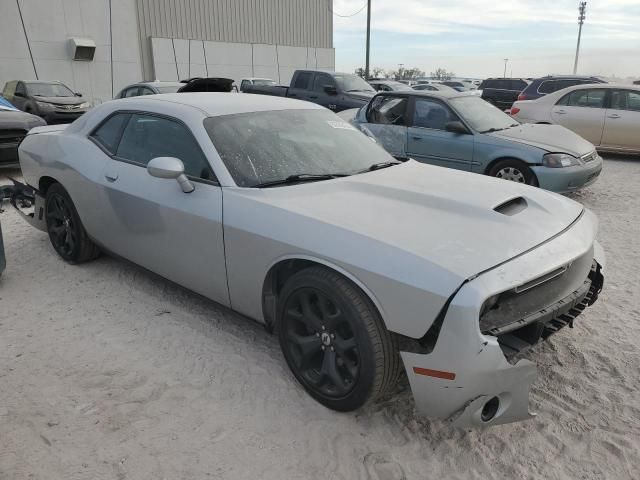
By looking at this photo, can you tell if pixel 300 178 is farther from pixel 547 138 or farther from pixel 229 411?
pixel 547 138

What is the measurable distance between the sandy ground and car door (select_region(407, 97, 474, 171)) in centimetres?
351

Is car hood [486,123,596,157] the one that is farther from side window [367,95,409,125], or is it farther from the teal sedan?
side window [367,95,409,125]

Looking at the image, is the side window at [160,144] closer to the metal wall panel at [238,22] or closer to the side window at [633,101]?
the side window at [633,101]

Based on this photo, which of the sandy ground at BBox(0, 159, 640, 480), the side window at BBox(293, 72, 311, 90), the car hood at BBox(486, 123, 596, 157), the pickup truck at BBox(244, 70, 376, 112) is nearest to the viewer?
the sandy ground at BBox(0, 159, 640, 480)

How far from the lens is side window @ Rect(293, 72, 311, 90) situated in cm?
1359

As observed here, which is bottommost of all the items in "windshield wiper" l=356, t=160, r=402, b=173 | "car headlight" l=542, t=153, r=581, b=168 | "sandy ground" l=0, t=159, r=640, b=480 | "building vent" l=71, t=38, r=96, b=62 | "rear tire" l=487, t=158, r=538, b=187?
"sandy ground" l=0, t=159, r=640, b=480

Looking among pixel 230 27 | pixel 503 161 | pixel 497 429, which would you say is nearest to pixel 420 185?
pixel 497 429

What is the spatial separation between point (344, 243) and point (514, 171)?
5010mm

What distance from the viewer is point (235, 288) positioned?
3.08m

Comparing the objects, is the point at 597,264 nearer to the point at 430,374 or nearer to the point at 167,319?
the point at 430,374

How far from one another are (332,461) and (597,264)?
6.41 feet

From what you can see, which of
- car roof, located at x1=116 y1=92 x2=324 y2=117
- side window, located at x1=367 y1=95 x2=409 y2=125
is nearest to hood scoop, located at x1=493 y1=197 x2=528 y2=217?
car roof, located at x1=116 y1=92 x2=324 y2=117

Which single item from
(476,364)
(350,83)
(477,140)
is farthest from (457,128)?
(350,83)

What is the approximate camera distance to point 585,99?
10.3 m
